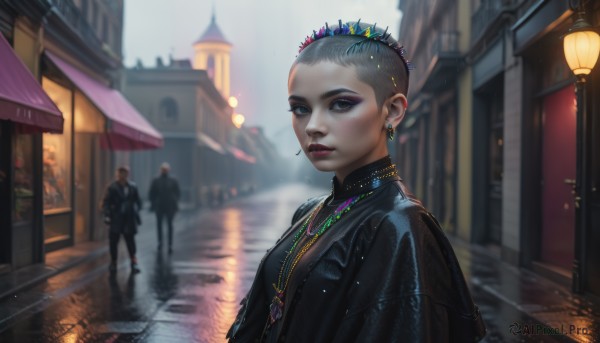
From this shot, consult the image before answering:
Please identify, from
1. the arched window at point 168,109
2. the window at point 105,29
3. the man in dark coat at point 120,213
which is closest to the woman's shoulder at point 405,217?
the man in dark coat at point 120,213

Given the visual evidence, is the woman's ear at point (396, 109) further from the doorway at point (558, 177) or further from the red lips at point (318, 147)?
the doorway at point (558, 177)

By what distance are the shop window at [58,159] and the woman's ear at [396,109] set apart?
401 inches

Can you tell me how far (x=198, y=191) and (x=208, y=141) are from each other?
4618 mm

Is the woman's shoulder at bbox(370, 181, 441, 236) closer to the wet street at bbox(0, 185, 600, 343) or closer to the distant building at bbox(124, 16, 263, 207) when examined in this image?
the wet street at bbox(0, 185, 600, 343)

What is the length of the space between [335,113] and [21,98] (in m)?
6.76

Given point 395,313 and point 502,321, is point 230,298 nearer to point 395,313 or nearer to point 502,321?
point 502,321

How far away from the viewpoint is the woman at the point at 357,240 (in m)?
1.34

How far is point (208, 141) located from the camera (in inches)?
1350

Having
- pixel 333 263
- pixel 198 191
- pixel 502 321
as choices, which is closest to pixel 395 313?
pixel 333 263

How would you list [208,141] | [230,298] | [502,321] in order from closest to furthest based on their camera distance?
[502,321]
[230,298]
[208,141]

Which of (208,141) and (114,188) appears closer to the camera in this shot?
(114,188)

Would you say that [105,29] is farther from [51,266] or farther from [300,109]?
[300,109]

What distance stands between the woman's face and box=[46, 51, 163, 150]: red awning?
975cm

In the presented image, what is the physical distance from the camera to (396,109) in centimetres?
171
